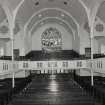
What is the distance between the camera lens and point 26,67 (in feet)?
69.2

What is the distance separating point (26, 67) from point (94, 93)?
8.08 metres

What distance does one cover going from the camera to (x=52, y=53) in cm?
3278

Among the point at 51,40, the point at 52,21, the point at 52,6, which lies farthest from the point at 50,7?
the point at 51,40

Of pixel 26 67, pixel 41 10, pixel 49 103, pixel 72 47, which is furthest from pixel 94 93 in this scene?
pixel 72 47

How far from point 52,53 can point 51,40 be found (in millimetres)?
2167

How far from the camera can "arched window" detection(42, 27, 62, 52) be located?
109ft

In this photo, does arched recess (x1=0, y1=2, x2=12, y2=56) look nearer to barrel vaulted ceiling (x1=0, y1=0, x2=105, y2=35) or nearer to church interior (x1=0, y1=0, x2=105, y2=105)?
church interior (x1=0, y1=0, x2=105, y2=105)

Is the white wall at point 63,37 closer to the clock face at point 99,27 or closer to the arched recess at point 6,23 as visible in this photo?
the arched recess at point 6,23

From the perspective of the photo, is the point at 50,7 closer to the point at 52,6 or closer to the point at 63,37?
the point at 52,6

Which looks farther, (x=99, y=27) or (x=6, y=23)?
(x=6, y=23)

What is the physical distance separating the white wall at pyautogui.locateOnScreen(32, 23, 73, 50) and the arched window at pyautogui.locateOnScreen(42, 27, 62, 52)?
496 millimetres

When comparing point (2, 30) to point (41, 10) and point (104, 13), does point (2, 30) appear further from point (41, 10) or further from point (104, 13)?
point (104, 13)

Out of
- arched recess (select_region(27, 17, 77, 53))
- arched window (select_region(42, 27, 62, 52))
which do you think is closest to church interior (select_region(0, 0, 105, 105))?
arched window (select_region(42, 27, 62, 52))

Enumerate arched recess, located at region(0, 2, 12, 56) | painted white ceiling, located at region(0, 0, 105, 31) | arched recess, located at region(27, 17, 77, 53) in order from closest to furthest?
arched recess, located at region(0, 2, 12, 56), painted white ceiling, located at region(0, 0, 105, 31), arched recess, located at region(27, 17, 77, 53)
